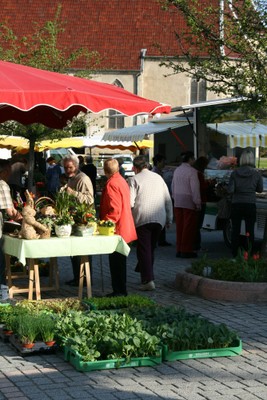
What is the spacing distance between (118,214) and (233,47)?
3002 millimetres

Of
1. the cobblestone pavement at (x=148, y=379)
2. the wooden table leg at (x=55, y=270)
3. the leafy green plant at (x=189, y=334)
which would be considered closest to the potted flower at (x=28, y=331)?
the cobblestone pavement at (x=148, y=379)

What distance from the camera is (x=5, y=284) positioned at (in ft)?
38.0

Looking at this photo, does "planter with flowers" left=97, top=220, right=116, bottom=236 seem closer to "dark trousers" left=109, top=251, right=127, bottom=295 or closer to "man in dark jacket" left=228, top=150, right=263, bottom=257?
"dark trousers" left=109, top=251, right=127, bottom=295

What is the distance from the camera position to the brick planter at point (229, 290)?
11.1 meters

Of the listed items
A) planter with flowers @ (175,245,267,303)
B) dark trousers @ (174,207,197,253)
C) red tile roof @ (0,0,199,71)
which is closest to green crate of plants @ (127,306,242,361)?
planter with flowers @ (175,245,267,303)

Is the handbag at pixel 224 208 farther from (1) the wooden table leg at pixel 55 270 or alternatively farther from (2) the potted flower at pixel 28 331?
(2) the potted flower at pixel 28 331

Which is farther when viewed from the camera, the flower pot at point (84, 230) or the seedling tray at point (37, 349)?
the flower pot at point (84, 230)

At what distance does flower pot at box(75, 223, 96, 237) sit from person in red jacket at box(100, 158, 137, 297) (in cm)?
41

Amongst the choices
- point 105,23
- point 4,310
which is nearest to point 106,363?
point 4,310

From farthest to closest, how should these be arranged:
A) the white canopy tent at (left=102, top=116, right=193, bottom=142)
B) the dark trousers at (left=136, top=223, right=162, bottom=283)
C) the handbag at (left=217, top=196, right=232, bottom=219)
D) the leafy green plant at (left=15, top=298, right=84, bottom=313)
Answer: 1. the white canopy tent at (left=102, top=116, right=193, bottom=142)
2. the handbag at (left=217, top=196, right=232, bottom=219)
3. the dark trousers at (left=136, top=223, right=162, bottom=283)
4. the leafy green plant at (left=15, top=298, right=84, bottom=313)

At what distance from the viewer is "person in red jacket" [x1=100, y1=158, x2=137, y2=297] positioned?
37.0ft

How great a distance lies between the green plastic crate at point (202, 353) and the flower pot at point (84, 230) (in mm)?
3033

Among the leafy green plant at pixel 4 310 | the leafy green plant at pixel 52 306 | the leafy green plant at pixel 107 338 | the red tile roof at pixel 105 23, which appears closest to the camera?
the leafy green plant at pixel 107 338

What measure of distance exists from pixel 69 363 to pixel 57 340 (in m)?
0.42
